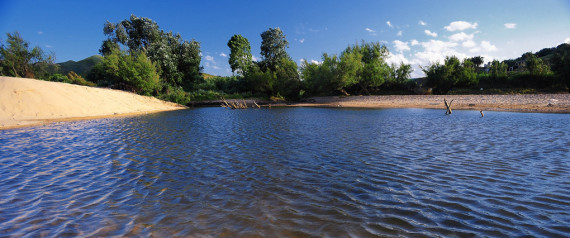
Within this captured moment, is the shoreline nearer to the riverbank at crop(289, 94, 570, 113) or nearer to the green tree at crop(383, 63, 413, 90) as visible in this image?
the riverbank at crop(289, 94, 570, 113)

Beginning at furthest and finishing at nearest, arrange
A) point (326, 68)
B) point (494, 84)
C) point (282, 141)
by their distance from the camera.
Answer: point (326, 68) < point (494, 84) < point (282, 141)

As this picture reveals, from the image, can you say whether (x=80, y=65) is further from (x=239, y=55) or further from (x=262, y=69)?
(x=262, y=69)

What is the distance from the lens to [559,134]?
1423 centimetres

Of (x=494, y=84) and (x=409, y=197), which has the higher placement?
(x=494, y=84)

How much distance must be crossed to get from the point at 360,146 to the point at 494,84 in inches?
2038

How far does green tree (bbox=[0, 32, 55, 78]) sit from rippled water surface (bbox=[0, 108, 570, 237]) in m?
57.2

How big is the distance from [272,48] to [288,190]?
68226mm

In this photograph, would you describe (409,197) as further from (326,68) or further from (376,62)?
(376,62)

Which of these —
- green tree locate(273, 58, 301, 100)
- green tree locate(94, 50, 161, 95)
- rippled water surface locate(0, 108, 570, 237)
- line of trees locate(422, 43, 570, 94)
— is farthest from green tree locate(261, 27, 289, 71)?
rippled water surface locate(0, 108, 570, 237)

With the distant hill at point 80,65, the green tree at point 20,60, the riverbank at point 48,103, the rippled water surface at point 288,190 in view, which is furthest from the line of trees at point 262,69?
the distant hill at point 80,65

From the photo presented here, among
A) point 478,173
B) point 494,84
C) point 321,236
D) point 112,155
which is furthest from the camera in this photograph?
point 494,84

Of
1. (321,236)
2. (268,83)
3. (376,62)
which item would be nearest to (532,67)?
(376,62)

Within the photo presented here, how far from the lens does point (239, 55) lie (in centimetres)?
7044

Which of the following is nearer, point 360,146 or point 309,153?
point 309,153
